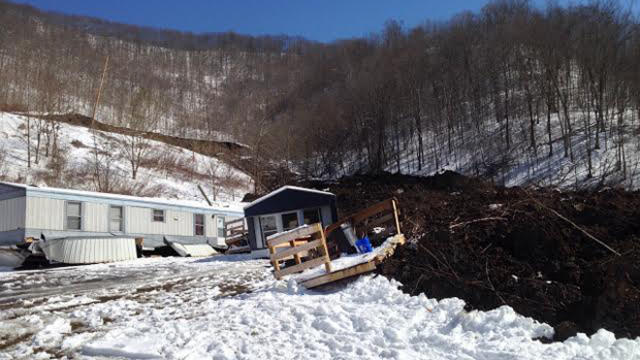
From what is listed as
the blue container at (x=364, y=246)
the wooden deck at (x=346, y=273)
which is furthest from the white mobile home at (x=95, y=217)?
the wooden deck at (x=346, y=273)

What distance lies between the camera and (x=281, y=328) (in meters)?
Result: 5.82

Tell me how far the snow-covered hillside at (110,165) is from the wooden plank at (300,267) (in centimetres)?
2927

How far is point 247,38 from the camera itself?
423 ft

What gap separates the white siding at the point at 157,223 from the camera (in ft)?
68.7

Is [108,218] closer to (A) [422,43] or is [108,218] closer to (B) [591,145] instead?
(B) [591,145]

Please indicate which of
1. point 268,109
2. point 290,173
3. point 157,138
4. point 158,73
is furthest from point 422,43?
point 158,73

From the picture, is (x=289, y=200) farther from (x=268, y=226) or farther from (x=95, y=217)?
(x=95, y=217)

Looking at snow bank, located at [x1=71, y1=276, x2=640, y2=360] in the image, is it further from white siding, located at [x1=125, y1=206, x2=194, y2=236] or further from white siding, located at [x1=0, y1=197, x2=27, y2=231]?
white siding, located at [x1=125, y1=206, x2=194, y2=236]

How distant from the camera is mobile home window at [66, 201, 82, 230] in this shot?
1908 cm

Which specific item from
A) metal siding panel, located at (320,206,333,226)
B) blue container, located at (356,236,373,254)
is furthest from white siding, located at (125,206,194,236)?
blue container, located at (356,236,373,254)

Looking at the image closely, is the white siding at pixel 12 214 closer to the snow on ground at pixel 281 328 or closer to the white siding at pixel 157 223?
the white siding at pixel 157 223

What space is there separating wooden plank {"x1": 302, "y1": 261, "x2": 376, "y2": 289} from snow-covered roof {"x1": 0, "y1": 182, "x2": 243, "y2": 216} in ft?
47.8

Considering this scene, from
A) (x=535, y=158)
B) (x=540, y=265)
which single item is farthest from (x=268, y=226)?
(x=535, y=158)

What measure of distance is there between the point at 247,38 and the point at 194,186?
95230mm
